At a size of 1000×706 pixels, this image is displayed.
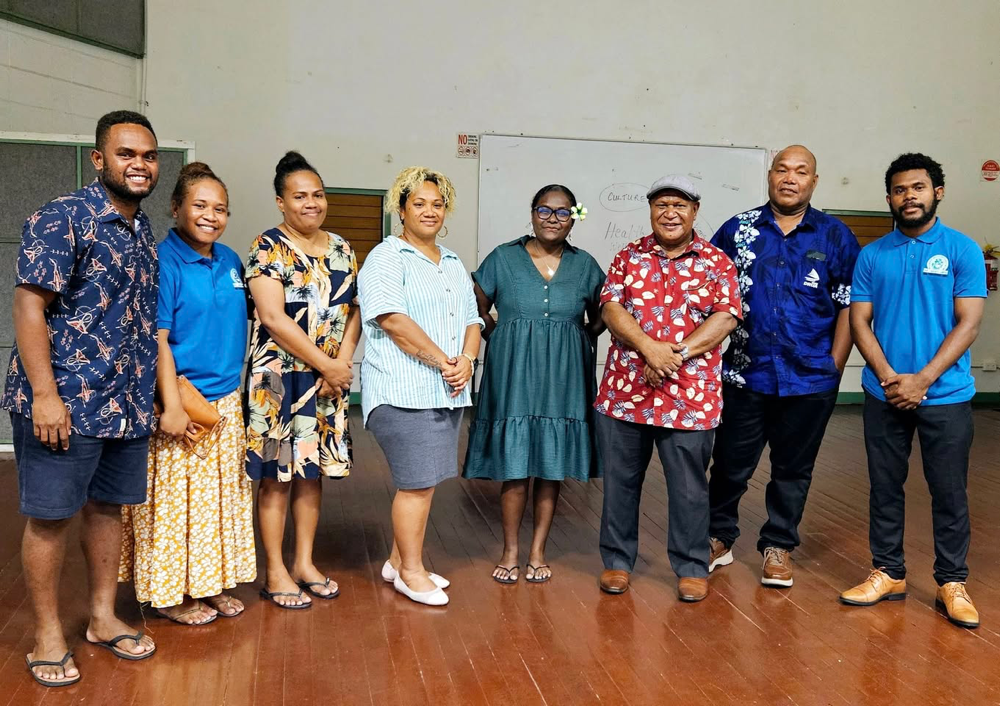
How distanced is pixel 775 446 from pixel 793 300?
57 centimetres

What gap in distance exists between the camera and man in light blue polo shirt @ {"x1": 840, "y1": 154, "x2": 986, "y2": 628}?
9.24ft

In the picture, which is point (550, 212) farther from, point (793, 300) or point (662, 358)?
point (793, 300)

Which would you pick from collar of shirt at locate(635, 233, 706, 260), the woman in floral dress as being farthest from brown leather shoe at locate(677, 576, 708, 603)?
the woman in floral dress

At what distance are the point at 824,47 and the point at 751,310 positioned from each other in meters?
5.29

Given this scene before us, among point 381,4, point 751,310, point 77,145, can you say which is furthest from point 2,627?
point 381,4

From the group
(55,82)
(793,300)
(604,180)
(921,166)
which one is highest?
(55,82)

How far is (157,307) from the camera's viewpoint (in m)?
2.52

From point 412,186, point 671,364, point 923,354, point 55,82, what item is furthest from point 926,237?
point 55,82

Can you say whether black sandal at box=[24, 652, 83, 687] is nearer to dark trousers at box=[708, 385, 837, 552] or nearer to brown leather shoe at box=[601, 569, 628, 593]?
brown leather shoe at box=[601, 569, 628, 593]

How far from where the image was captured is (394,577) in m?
3.15

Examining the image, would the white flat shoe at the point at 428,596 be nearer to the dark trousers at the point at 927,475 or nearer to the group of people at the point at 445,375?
the group of people at the point at 445,375

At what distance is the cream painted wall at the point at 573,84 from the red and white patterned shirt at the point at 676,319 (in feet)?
13.6

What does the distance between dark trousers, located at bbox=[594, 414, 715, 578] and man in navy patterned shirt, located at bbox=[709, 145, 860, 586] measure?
0.29 metres

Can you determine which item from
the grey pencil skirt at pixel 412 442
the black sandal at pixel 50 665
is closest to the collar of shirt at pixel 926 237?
the grey pencil skirt at pixel 412 442
